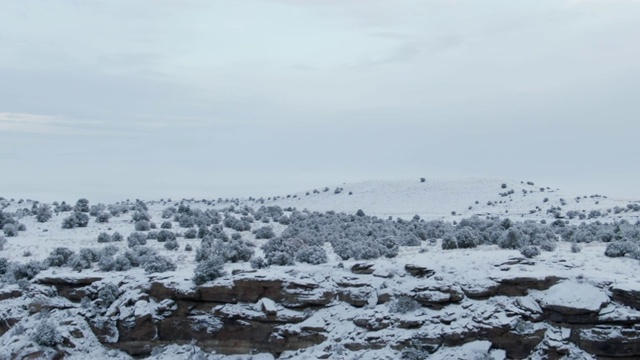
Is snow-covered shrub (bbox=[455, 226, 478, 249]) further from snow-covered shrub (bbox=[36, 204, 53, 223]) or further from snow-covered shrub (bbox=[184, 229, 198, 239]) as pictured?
snow-covered shrub (bbox=[36, 204, 53, 223])

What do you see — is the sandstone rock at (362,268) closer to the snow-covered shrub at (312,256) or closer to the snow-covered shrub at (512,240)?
the snow-covered shrub at (312,256)

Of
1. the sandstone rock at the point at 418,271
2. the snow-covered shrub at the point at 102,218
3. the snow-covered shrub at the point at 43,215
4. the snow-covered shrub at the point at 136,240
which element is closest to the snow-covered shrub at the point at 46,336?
the snow-covered shrub at the point at 136,240

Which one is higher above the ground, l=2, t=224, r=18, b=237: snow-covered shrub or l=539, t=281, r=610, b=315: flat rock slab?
l=2, t=224, r=18, b=237: snow-covered shrub

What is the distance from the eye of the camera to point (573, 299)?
2006 centimetres

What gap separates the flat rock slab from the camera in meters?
19.8

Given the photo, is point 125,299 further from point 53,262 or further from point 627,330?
point 627,330

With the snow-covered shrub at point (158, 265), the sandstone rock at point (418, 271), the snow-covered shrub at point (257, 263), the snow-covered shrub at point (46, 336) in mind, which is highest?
the sandstone rock at point (418, 271)

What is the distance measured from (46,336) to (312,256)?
10042 millimetres

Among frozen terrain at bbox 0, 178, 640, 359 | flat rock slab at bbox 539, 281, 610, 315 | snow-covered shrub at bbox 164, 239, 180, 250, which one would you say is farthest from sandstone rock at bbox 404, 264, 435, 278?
snow-covered shrub at bbox 164, 239, 180, 250

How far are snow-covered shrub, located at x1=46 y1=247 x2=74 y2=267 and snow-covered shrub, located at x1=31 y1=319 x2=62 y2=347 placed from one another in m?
4.36

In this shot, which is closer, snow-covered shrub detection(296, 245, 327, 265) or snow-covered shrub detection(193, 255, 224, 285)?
snow-covered shrub detection(193, 255, 224, 285)

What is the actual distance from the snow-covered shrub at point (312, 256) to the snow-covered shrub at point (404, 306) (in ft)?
14.2

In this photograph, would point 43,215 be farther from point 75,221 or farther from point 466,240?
point 466,240

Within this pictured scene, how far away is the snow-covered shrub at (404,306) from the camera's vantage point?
859 inches
